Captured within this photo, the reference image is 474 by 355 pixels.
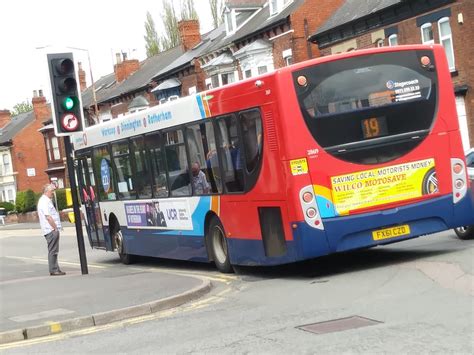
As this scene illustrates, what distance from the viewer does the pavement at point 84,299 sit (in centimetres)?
930

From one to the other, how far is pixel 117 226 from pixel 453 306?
1046cm

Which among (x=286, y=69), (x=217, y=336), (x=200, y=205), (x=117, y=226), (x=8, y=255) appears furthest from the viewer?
(x=8, y=255)

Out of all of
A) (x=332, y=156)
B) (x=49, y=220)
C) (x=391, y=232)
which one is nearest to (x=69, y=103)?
(x=49, y=220)

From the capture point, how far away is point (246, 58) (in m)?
40.8

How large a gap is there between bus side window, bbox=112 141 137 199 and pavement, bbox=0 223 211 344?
6.33 feet

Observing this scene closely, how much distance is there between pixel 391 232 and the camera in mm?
11094

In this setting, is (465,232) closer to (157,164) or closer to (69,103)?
(157,164)

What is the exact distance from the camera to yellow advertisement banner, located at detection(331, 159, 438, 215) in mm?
10773

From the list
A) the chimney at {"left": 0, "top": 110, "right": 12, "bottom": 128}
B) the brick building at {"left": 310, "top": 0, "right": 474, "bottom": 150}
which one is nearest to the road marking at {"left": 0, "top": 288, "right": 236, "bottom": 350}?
the brick building at {"left": 310, "top": 0, "right": 474, "bottom": 150}

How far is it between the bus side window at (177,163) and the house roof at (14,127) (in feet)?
213

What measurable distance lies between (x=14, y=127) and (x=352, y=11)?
176 ft

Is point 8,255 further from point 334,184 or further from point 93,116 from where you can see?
point 93,116

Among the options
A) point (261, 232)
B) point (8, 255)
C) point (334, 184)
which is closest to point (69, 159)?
point (261, 232)

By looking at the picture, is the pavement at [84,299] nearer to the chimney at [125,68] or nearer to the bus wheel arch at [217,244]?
the bus wheel arch at [217,244]
